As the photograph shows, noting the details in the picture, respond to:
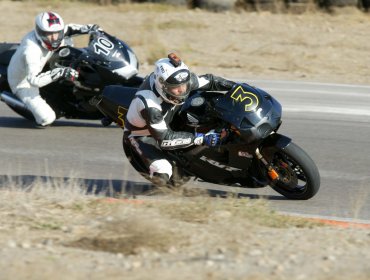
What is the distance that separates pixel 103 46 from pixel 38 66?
0.93 m

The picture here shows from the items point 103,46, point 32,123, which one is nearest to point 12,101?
point 32,123

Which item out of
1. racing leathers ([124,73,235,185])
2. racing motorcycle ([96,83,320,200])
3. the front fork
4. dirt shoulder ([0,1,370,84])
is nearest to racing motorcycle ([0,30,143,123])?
racing leathers ([124,73,235,185])

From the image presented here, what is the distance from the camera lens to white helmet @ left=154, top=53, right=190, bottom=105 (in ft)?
26.7

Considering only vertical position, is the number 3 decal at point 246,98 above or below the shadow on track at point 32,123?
above

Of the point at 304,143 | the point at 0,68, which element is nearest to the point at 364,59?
the point at 304,143

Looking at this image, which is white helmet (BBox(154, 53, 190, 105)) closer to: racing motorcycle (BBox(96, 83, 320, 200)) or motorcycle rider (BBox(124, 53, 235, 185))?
motorcycle rider (BBox(124, 53, 235, 185))

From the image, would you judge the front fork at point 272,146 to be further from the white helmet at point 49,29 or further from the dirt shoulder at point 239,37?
the dirt shoulder at point 239,37

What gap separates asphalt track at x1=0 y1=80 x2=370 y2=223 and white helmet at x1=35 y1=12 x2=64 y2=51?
1.23 metres

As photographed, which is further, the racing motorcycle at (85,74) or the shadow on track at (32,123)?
the shadow on track at (32,123)

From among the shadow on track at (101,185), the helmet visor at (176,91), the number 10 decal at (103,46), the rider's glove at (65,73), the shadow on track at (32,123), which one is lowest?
the shadow on track at (32,123)

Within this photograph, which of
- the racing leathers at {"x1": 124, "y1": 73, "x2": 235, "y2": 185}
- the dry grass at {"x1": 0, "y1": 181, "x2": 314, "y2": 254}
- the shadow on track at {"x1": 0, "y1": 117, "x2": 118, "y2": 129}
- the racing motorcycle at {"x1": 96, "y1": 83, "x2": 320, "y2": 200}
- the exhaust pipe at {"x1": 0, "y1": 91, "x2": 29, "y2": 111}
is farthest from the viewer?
the shadow on track at {"x1": 0, "y1": 117, "x2": 118, "y2": 129}

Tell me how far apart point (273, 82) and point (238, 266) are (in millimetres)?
9877

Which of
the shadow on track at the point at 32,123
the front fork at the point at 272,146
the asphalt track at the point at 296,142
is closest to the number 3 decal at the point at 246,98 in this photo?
the front fork at the point at 272,146

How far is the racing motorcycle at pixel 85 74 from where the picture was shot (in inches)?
456
